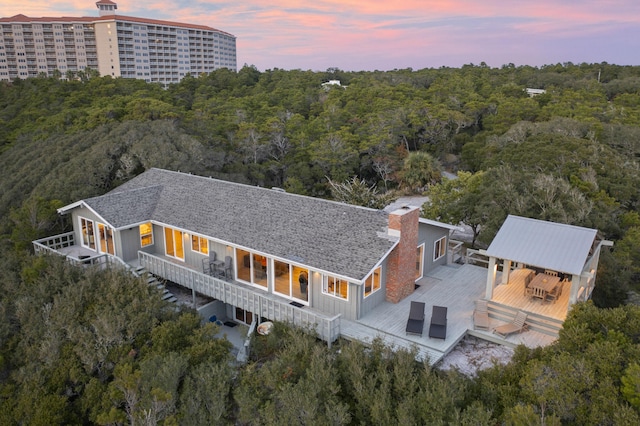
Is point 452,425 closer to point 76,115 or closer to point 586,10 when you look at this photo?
point 586,10

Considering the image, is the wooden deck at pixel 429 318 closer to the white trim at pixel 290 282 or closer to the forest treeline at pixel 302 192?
the forest treeline at pixel 302 192

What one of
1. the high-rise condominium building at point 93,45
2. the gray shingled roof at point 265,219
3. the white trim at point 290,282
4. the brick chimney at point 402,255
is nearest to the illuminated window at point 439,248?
the brick chimney at point 402,255

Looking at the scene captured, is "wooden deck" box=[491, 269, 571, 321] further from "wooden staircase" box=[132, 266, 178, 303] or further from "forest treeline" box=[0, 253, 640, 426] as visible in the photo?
"wooden staircase" box=[132, 266, 178, 303]

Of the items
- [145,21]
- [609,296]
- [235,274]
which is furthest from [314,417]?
[145,21]

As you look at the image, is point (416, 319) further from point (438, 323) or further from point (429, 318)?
point (429, 318)

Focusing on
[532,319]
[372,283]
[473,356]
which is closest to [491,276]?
[532,319]

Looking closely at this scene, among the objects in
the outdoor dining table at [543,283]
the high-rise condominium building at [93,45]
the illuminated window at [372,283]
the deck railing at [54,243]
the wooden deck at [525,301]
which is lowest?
the deck railing at [54,243]
